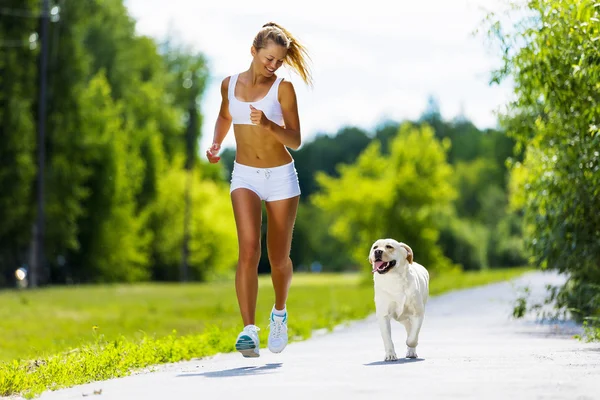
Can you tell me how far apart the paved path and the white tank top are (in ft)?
6.51

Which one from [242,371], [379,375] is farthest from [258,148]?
[379,375]

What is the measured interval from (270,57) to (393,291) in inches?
84.5

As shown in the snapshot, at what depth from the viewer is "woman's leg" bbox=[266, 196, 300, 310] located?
10.3 meters

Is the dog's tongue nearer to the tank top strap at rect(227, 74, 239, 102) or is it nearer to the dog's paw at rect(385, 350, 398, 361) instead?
the dog's paw at rect(385, 350, 398, 361)

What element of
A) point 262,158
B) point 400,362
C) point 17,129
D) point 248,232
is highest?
point 17,129

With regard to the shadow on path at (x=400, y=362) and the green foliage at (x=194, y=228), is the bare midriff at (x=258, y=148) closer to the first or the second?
the shadow on path at (x=400, y=362)

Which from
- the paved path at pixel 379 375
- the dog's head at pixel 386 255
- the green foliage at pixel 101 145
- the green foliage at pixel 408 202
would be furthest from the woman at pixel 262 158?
the green foliage at pixel 408 202

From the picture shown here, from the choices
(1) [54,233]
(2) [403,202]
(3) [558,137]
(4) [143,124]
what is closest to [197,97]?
(4) [143,124]

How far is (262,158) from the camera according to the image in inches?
403

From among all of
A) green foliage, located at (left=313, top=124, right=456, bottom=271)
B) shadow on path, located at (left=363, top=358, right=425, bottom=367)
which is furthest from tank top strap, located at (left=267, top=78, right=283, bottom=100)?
green foliage, located at (left=313, top=124, right=456, bottom=271)

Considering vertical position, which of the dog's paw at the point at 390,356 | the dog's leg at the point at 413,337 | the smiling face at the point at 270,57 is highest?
the smiling face at the point at 270,57

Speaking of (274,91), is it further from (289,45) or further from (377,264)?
(377,264)

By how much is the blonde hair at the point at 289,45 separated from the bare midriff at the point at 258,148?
22.1 inches

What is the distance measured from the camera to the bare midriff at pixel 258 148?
33.3 ft
